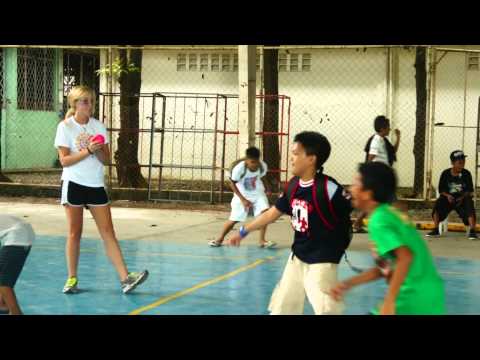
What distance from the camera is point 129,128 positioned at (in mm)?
16938

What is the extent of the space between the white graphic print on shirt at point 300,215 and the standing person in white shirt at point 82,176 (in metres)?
2.39

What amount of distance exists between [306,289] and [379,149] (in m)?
6.45

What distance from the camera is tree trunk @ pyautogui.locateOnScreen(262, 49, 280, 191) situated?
16.2 metres

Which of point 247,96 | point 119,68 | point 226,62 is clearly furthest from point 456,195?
point 226,62

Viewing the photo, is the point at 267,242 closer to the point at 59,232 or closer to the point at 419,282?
the point at 59,232

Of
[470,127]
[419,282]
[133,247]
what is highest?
[470,127]

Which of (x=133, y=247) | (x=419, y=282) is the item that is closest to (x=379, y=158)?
(x=133, y=247)

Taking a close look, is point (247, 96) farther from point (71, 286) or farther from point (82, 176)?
point (71, 286)

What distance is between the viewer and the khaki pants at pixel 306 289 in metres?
5.18

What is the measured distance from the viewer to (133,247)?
1052cm

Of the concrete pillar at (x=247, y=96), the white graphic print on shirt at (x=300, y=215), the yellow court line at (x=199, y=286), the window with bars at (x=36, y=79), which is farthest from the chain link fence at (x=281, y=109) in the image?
the white graphic print on shirt at (x=300, y=215)

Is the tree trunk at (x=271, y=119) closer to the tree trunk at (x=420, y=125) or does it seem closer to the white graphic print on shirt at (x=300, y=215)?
the tree trunk at (x=420, y=125)

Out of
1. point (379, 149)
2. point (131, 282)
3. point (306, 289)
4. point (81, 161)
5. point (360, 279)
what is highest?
point (379, 149)

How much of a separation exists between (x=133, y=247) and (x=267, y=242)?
1.75 metres
